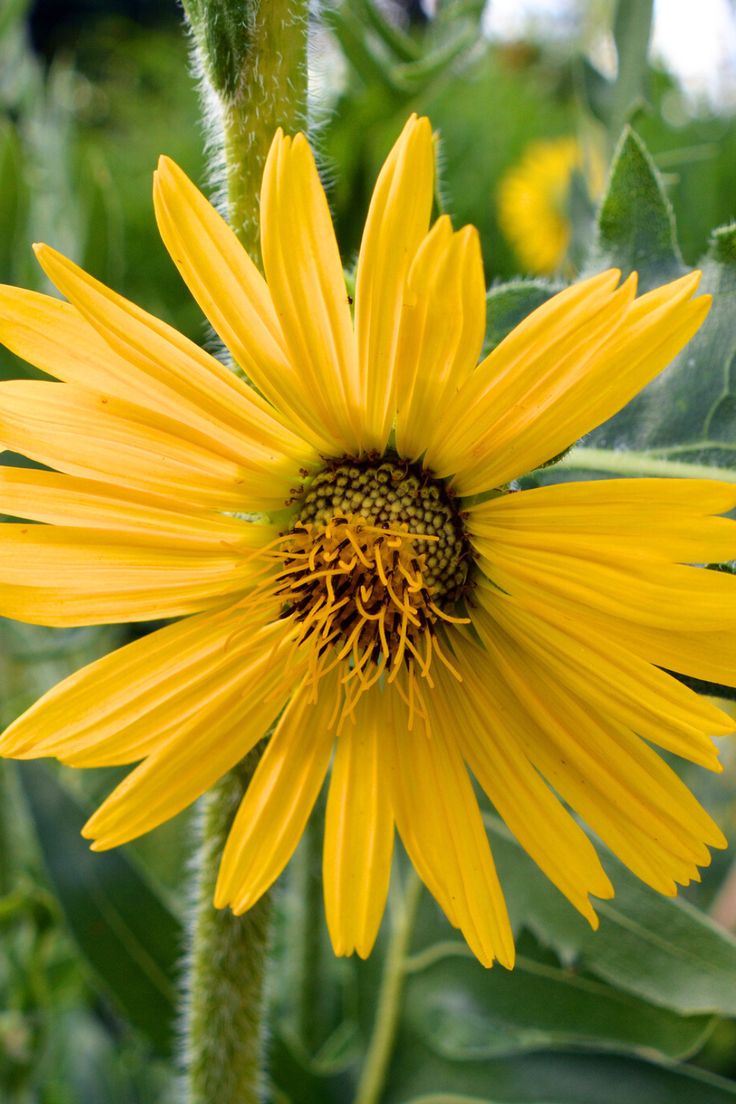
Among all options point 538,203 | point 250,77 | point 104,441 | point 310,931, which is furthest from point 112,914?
point 538,203

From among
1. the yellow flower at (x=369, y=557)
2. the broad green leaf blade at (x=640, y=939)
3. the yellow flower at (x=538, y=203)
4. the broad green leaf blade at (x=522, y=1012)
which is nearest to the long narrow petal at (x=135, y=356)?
the yellow flower at (x=369, y=557)

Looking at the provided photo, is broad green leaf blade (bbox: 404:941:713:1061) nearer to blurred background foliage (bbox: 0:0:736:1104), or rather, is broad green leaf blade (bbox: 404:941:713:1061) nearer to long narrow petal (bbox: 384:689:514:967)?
blurred background foliage (bbox: 0:0:736:1104)

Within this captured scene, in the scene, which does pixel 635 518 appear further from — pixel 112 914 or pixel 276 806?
pixel 112 914

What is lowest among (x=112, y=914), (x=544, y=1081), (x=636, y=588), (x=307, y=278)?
(x=544, y=1081)

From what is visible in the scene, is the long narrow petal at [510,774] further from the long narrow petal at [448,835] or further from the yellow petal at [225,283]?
the yellow petal at [225,283]

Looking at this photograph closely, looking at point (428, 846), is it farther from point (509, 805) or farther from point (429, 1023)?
point (429, 1023)

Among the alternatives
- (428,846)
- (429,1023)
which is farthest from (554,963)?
(428,846)
